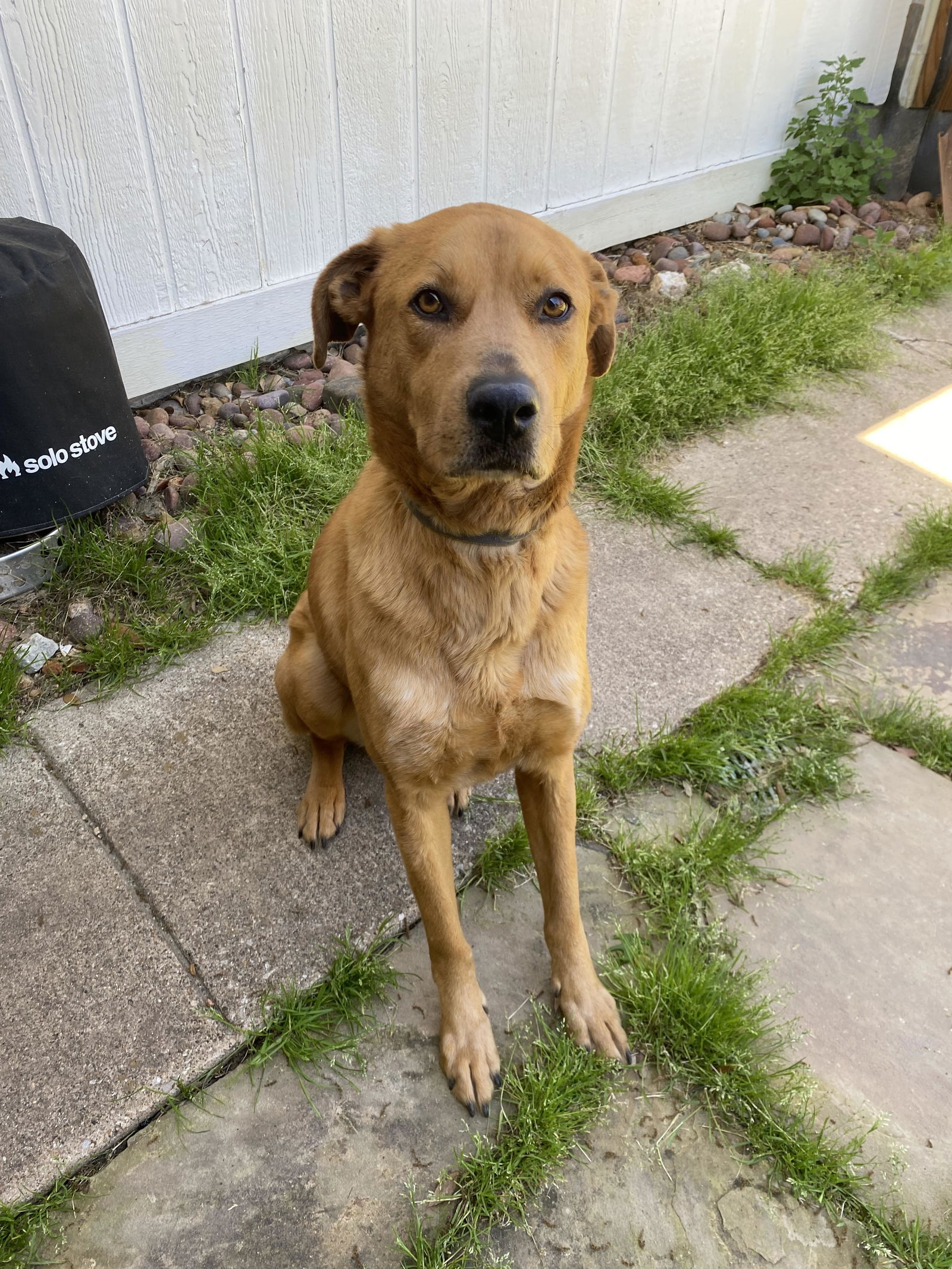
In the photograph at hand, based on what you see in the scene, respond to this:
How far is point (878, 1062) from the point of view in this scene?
1.96m

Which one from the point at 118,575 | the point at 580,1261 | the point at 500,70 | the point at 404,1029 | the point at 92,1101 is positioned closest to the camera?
the point at 580,1261

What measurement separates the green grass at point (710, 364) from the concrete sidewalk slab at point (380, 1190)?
96.5 inches

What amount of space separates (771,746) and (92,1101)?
206 cm

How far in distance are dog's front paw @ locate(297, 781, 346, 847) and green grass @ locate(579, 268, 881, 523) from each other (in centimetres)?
189

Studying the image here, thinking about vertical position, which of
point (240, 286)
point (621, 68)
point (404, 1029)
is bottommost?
point (404, 1029)

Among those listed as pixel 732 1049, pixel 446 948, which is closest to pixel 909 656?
pixel 732 1049

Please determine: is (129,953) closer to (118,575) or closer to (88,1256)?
(88,1256)

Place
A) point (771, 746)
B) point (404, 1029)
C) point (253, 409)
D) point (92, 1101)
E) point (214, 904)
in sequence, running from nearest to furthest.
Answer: point (92, 1101) → point (404, 1029) → point (214, 904) → point (771, 746) → point (253, 409)

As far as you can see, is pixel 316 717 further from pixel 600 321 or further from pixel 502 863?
pixel 600 321

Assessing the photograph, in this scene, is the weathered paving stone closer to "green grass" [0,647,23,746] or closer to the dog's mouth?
the dog's mouth

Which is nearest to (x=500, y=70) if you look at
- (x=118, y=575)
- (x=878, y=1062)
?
(x=118, y=575)

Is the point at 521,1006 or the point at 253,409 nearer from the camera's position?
the point at 521,1006

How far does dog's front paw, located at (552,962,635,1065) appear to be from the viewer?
196 cm

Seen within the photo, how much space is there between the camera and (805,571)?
331cm
